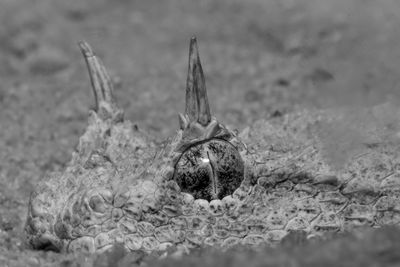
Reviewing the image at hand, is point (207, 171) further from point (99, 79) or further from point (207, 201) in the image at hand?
point (99, 79)

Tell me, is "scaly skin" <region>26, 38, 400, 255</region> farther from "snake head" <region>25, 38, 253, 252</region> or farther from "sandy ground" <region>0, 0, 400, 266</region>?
"sandy ground" <region>0, 0, 400, 266</region>

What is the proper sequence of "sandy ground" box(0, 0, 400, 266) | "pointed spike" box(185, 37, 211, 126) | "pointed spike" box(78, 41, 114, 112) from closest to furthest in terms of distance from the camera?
"pointed spike" box(185, 37, 211, 126), "pointed spike" box(78, 41, 114, 112), "sandy ground" box(0, 0, 400, 266)

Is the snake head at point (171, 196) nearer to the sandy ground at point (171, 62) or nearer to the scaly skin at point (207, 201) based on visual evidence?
the scaly skin at point (207, 201)

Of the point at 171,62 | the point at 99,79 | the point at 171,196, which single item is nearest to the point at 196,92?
the point at 171,196

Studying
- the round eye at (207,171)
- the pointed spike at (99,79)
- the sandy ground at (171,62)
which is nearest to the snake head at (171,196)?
the round eye at (207,171)

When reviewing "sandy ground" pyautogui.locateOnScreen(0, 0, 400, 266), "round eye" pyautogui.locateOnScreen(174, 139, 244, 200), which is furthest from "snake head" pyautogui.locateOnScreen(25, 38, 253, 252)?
"sandy ground" pyautogui.locateOnScreen(0, 0, 400, 266)

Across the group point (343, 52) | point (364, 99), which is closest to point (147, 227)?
point (364, 99)
